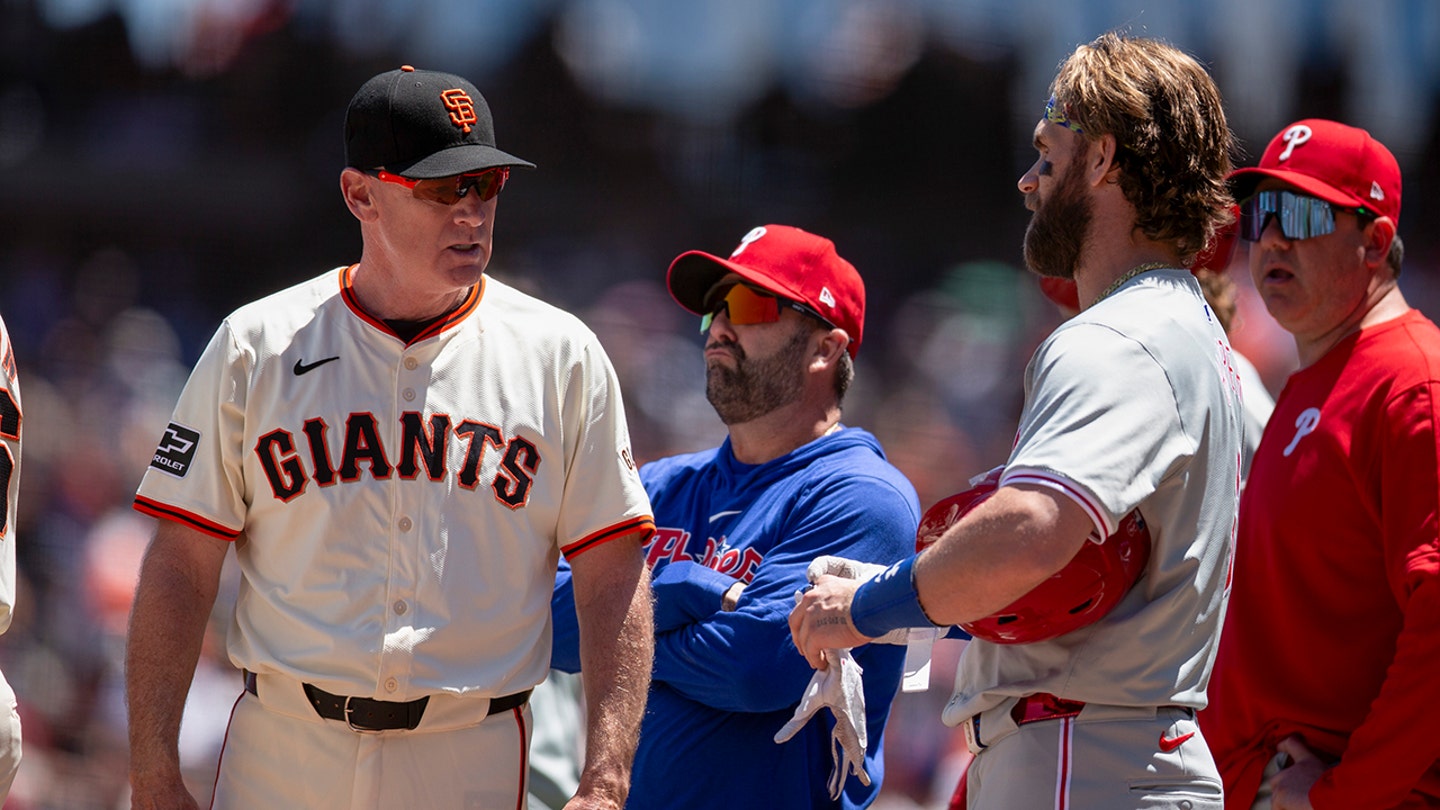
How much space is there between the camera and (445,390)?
2.41m

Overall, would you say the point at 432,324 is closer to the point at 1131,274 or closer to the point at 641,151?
the point at 1131,274

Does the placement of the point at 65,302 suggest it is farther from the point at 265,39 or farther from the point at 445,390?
the point at 445,390

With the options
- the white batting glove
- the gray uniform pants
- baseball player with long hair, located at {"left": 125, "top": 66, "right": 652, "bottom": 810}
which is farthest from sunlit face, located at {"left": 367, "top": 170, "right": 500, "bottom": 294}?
the gray uniform pants

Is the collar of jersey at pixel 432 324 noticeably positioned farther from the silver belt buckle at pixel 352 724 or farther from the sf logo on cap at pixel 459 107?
the silver belt buckle at pixel 352 724

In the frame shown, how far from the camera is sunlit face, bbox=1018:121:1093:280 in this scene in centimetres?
228

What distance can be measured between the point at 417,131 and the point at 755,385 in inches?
40.9

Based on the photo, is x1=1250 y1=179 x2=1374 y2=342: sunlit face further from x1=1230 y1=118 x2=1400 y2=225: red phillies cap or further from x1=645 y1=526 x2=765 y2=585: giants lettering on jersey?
x1=645 y1=526 x2=765 y2=585: giants lettering on jersey

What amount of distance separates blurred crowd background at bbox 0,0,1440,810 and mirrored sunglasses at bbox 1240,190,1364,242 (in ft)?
10.8

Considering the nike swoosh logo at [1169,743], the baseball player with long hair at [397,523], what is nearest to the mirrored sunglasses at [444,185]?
the baseball player with long hair at [397,523]

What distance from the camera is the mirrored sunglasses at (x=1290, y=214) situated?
2893 millimetres

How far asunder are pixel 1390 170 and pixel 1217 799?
1.48m

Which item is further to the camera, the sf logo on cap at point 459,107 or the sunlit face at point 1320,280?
the sunlit face at point 1320,280

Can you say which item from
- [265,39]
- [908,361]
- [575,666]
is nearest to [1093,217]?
[575,666]

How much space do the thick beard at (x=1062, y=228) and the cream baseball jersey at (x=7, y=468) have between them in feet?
5.64
